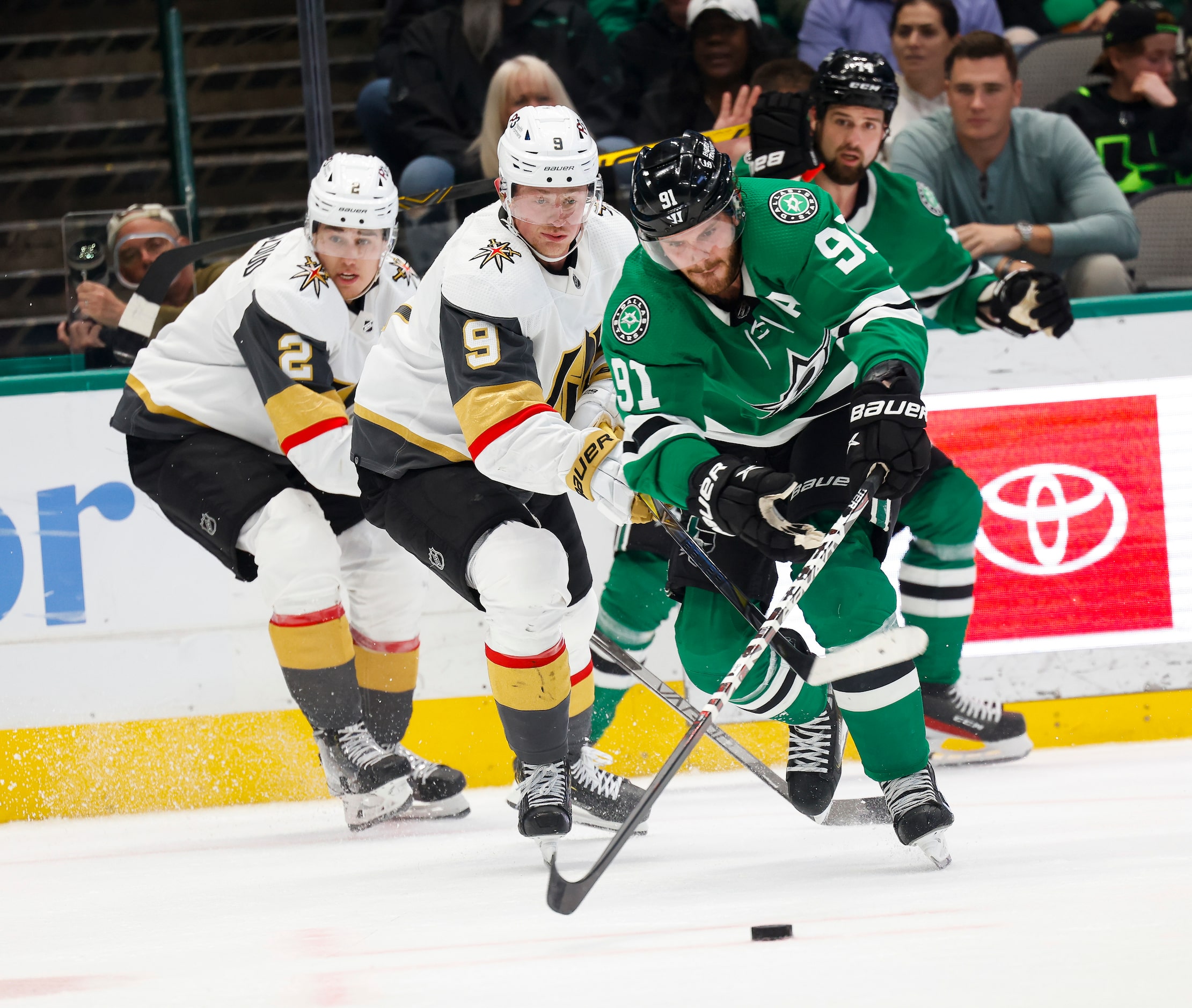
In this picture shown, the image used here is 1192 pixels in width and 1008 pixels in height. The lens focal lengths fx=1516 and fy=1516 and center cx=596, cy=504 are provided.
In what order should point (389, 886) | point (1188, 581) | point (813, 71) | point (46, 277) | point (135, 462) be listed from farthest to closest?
point (813, 71) < point (46, 277) < point (1188, 581) < point (135, 462) < point (389, 886)

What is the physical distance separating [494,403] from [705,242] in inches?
18.4

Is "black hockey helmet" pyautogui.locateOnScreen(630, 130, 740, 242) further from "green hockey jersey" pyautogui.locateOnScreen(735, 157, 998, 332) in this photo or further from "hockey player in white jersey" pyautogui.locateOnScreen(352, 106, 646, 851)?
"green hockey jersey" pyautogui.locateOnScreen(735, 157, 998, 332)

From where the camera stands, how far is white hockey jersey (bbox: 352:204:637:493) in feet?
8.48

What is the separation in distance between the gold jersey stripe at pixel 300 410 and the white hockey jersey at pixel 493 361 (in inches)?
5.6

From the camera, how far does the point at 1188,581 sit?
370 centimetres

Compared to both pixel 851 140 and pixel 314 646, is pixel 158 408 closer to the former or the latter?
pixel 314 646

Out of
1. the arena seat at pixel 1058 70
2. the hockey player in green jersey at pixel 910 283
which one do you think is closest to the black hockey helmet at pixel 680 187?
the hockey player in green jersey at pixel 910 283

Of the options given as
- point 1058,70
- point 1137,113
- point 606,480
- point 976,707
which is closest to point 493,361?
point 606,480

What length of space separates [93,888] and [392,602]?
916mm

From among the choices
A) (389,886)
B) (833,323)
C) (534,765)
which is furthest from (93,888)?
(833,323)

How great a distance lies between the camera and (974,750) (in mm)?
3535

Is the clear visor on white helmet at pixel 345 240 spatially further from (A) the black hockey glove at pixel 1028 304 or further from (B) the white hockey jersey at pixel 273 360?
(A) the black hockey glove at pixel 1028 304

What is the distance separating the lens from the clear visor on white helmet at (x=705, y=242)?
7.72 ft

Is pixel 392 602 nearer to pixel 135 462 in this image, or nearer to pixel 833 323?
pixel 135 462
